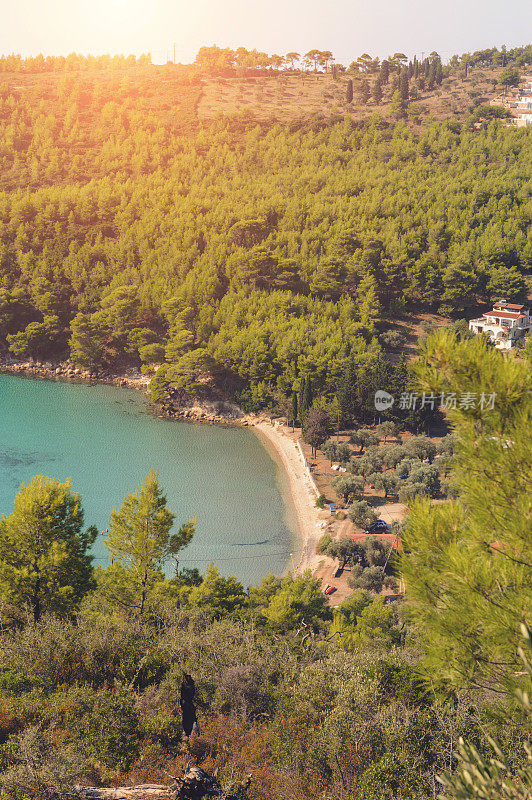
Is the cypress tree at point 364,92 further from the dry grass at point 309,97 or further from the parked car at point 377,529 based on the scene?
the parked car at point 377,529

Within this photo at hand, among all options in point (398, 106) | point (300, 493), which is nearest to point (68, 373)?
point (300, 493)

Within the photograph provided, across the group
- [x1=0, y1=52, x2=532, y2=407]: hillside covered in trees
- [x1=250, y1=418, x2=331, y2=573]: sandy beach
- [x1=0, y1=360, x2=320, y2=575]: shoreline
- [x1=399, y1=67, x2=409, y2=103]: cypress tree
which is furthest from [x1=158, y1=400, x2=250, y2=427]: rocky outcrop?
[x1=399, y1=67, x2=409, y2=103]: cypress tree

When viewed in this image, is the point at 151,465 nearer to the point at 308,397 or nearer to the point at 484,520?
the point at 308,397

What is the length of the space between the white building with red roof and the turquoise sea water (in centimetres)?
1531

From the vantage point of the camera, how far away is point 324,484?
72.7 feet

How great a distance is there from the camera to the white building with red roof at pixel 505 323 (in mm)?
32906

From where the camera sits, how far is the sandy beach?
59.4 feet

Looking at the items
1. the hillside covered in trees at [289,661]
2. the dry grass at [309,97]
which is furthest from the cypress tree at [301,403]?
the dry grass at [309,97]

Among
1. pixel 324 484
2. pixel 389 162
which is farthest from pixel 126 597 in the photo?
pixel 389 162

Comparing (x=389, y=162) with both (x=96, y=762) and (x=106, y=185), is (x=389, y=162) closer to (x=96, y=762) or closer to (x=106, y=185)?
(x=106, y=185)

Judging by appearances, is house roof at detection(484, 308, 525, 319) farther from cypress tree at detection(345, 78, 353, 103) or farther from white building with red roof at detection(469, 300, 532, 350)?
cypress tree at detection(345, 78, 353, 103)

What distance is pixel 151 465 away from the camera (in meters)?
23.7

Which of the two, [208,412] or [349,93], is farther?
[349,93]

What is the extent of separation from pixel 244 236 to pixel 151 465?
1911 centimetres
